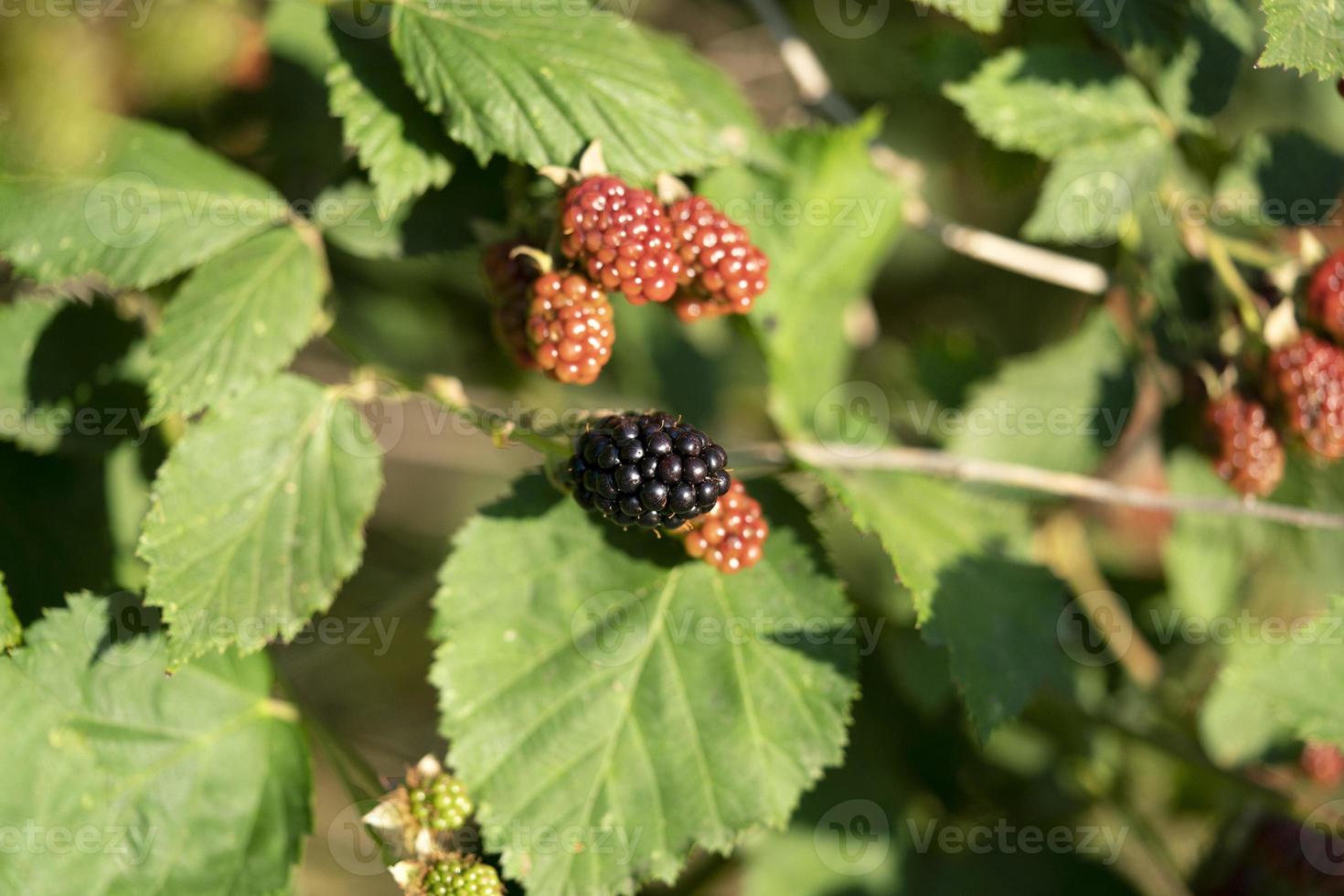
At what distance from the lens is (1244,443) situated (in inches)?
88.5

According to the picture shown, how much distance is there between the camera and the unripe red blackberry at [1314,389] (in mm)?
2104

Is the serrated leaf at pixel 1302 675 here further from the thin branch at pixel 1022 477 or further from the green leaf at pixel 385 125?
the green leaf at pixel 385 125

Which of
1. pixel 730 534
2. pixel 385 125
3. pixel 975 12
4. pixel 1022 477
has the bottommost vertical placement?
pixel 1022 477

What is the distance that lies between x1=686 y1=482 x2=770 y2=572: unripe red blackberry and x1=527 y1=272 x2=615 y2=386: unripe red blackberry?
0.32m

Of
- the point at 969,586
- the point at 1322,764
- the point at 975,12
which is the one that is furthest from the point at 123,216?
the point at 1322,764

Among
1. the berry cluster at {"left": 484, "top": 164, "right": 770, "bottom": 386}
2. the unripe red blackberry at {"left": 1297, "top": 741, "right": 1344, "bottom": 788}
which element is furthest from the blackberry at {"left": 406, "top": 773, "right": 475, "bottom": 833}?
the unripe red blackberry at {"left": 1297, "top": 741, "right": 1344, "bottom": 788}

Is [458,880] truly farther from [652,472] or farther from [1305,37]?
[1305,37]

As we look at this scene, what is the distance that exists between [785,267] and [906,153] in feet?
4.97

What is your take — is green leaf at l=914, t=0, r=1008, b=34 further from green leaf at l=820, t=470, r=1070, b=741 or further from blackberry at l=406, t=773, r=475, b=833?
blackberry at l=406, t=773, r=475, b=833

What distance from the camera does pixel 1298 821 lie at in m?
2.68

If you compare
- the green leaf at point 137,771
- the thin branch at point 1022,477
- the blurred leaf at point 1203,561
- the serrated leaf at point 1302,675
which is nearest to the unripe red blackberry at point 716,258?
the thin branch at point 1022,477

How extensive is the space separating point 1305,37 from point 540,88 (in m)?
1.29

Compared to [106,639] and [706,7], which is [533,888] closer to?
[106,639]

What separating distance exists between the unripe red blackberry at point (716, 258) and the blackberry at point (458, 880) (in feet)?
3.25
